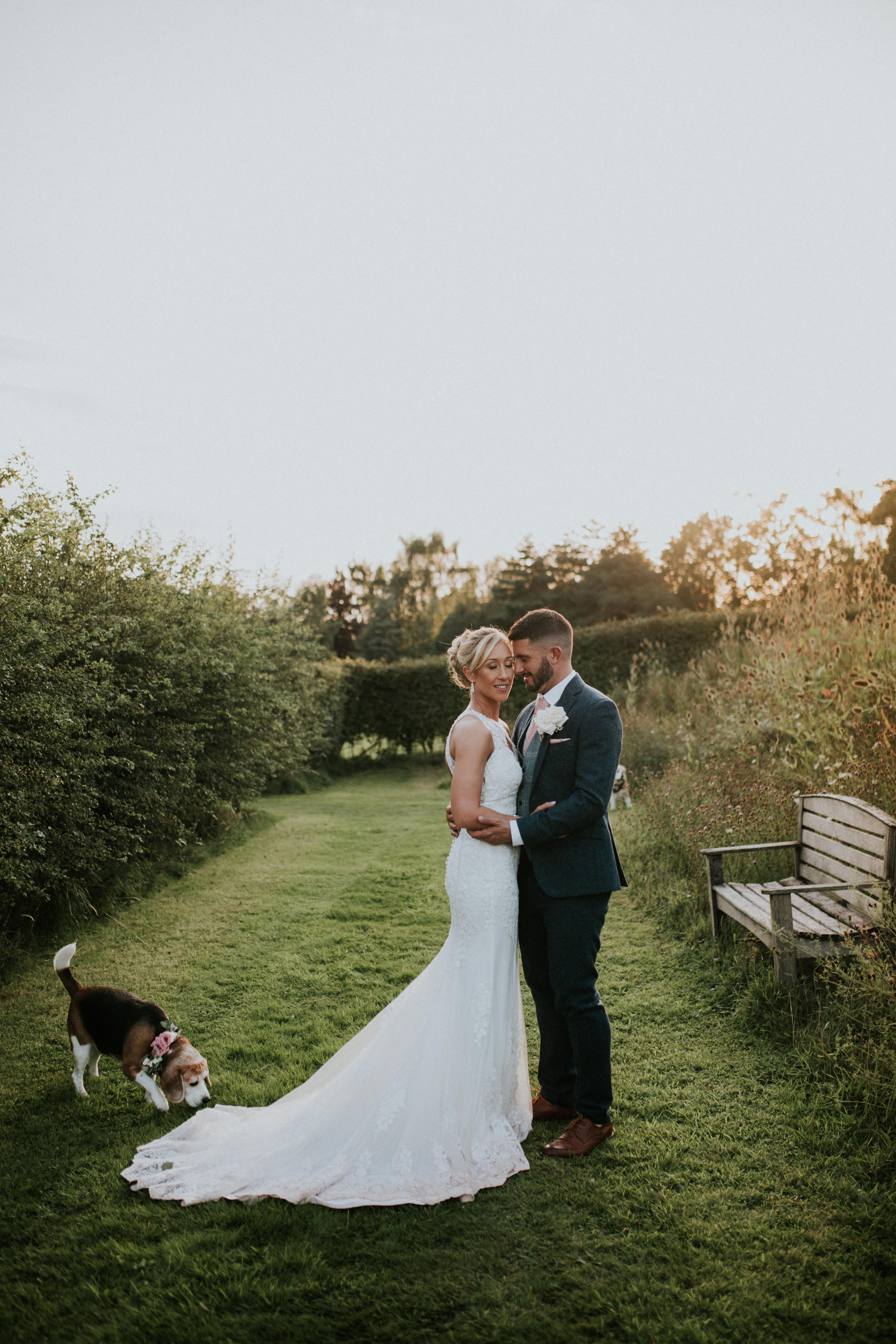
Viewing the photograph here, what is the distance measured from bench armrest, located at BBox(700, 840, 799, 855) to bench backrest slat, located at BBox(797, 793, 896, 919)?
0.27ft

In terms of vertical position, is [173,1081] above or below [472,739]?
below

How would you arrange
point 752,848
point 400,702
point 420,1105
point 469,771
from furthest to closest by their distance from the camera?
point 400,702 → point 752,848 → point 469,771 → point 420,1105

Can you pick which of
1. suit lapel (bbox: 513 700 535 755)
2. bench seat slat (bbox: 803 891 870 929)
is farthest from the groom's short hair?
bench seat slat (bbox: 803 891 870 929)

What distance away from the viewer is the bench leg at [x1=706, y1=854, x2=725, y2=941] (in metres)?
5.36

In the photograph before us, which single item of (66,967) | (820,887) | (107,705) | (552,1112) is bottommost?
(552,1112)

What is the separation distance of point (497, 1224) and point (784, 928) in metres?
2.17

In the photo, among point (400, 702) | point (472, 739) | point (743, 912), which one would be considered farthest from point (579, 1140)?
point (400, 702)

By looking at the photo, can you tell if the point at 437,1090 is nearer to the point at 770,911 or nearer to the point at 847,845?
the point at 770,911

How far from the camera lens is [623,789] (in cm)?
1003

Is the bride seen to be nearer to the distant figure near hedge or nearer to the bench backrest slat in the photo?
the bench backrest slat

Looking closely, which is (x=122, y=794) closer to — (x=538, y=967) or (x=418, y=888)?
(x=418, y=888)

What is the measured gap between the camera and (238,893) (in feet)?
25.9

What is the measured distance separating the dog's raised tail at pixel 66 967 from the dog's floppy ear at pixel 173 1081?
2.26ft

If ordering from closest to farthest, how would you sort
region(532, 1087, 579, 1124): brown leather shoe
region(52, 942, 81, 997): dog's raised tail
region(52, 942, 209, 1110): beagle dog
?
region(532, 1087, 579, 1124): brown leather shoe, region(52, 942, 209, 1110): beagle dog, region(52, 942, 81, 997): dog's raised tail
